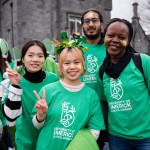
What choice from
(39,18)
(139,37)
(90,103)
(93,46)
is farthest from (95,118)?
(139,37)

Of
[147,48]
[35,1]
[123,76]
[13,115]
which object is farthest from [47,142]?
[147,48]

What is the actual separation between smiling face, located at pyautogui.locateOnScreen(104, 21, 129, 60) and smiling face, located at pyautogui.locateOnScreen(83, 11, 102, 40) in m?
0.72

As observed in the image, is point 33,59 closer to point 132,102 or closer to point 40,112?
point 40,112

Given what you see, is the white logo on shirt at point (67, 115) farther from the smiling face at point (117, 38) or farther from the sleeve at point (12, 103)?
the smiling face at point (117, 38)

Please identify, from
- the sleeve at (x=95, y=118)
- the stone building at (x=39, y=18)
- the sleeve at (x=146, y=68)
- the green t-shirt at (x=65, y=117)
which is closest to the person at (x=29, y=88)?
the green t-shirt at (x=65, y=117)

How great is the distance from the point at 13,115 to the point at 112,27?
119 cm

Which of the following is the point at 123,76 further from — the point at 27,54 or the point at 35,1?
the point at 35,1

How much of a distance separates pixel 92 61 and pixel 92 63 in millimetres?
25

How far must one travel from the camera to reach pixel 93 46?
3.26 meters

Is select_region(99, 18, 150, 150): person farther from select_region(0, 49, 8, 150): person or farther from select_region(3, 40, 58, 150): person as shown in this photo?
select_region(0, 49, 8, 150): person

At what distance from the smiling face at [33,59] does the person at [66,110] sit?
40 cm

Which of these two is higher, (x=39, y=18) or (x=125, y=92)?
(x=39, y=18)

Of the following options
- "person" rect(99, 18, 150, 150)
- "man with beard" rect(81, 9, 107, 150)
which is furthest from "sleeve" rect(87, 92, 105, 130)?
"man with beard" rect(81, 9, 107, 150)

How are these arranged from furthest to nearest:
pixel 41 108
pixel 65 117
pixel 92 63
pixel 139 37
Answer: pixel 139 37, pixel 92 63, pixel 65 117, pixel 41 108
